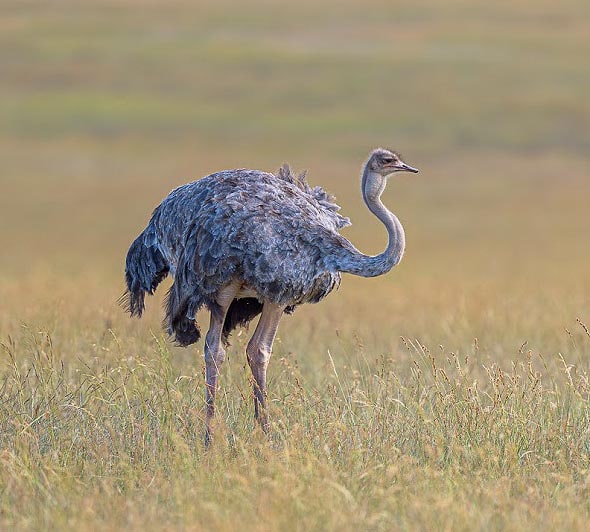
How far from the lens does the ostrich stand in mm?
7168

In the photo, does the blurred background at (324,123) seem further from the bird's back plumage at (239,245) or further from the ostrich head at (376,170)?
the ostrich head at (376,170)

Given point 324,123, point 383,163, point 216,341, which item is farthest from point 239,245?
point 324,123

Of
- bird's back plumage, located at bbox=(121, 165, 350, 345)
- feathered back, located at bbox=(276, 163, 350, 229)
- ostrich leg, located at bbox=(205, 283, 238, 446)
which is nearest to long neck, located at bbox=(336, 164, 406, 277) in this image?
bird's back plumage, located at bbox=(121, 165, 350, 345)

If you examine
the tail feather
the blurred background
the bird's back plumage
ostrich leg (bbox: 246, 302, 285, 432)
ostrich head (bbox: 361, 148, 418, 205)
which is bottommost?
the blurred background

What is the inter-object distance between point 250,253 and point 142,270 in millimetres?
1121

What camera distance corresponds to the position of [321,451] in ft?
20.5

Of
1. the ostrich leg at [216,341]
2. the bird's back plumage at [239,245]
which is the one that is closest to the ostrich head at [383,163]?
the bird's back plumage at [239,245]

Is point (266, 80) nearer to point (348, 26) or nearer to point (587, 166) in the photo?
point (348, 26)

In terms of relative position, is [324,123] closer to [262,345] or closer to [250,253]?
[262,345]

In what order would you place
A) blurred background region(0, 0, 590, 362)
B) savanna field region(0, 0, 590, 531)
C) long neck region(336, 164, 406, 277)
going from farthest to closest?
blurred background region(0, 0, 590, 362) → long neck region(336, 164, 406, 277) → savanna field region(0, 0, 590, 531)

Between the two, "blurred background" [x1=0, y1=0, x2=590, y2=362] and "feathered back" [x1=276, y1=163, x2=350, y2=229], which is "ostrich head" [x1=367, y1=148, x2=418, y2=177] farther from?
"blurred background" [x1=0, y1=0, x2=590, y2=362]

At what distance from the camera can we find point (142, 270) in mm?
8133

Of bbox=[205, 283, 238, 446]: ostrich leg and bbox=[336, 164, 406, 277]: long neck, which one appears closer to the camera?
bbox=[336, 164, 406, 277]: long neck

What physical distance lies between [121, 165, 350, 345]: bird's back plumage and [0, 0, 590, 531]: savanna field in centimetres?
43
